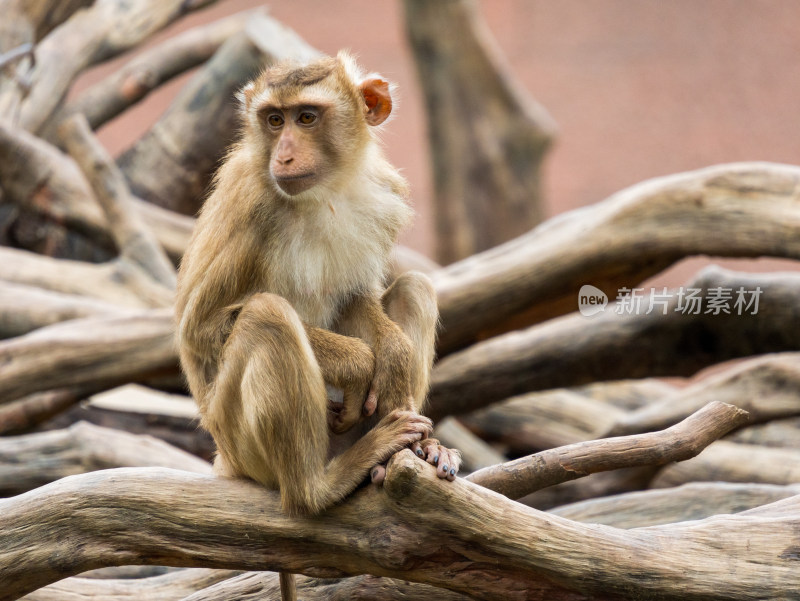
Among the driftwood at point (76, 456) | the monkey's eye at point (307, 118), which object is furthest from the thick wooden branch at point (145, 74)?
the monkey's eye at point (307, 118)

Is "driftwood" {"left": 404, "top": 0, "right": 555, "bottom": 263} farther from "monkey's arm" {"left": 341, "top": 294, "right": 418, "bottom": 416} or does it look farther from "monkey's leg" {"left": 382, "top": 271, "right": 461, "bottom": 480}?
"monkey's arm" {"left": 341, "top": 294, "right": 418, "bottom": 416}

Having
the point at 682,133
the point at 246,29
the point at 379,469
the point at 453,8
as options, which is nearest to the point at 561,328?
the point at 379,469

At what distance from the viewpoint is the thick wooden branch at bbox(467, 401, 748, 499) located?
344cm

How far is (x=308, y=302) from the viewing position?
3904 millimetres

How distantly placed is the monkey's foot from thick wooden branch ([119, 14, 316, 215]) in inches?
225

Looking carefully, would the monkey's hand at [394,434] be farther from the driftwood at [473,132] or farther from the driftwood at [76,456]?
the driftwood at [473,132]

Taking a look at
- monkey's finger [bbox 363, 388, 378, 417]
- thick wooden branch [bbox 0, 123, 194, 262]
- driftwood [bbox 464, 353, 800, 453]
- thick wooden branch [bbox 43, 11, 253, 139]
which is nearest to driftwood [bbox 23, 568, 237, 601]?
monkey's finger [bbox 363, 388, 378, 417]

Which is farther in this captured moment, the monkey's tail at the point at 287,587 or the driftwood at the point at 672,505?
the driftwood at the point at 672,505

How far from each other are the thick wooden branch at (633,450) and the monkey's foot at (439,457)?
14.1 inches

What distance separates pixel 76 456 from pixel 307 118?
9.24ft

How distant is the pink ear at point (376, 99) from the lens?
419 cm

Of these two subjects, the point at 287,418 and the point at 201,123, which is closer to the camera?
the point at 287,418

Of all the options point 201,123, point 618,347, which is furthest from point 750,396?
point 201,123

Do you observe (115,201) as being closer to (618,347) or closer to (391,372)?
(618,347)
